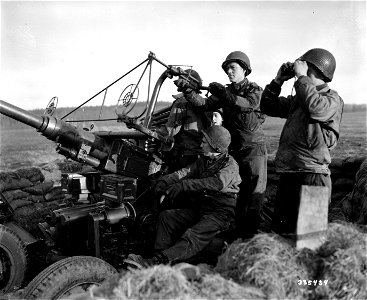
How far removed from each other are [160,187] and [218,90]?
→ 1.39 m

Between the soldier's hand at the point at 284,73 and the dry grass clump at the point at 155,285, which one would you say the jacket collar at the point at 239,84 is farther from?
the dry grass clump at the point at 155,285

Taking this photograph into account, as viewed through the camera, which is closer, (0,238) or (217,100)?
(0,238)

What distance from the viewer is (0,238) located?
5.16 m

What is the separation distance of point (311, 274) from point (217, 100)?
3.37 meters

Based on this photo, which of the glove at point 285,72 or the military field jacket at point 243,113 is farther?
the military field jacket at point 243,113

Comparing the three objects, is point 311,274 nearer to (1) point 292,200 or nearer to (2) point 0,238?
(1) point 292,200

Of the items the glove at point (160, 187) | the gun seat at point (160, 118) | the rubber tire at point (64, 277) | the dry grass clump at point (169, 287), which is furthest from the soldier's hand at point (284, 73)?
the gun seat at point (160, 118)

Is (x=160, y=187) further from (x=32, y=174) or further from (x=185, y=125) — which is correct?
(x=32, y=174)

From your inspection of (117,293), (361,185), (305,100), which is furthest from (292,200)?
(117,293)

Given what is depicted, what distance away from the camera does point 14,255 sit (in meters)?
5.27

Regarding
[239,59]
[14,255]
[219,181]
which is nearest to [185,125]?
[239,59]

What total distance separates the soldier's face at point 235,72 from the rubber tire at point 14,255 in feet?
10.9

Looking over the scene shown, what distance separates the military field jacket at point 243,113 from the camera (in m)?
5.26

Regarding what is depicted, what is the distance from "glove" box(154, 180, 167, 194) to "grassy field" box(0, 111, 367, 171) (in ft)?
17.2
